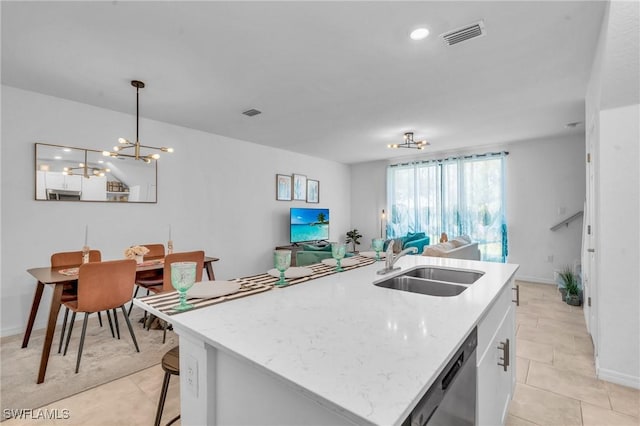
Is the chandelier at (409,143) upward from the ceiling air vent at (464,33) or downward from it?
downward

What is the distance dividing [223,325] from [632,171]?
9.32 feet

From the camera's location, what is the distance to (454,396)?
95 cm

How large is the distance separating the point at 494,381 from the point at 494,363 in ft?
0.29

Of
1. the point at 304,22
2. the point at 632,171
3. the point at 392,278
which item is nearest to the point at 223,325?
the point at 392,278

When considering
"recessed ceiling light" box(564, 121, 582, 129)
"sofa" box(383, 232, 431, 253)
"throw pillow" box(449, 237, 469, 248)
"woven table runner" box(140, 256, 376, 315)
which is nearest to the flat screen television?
"sofa" box(383, 232, 431, 253)

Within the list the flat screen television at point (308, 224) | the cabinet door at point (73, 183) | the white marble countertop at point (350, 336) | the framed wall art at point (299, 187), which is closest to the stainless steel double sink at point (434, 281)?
the white marble countertop at point (350, 336)

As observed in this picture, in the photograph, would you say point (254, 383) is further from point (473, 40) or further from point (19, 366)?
point (19, 366)

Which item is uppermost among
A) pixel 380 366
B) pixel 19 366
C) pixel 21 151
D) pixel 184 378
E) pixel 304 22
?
pixel 304 22

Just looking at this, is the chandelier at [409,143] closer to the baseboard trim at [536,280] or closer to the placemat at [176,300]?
the baseboard trim at [536,280]

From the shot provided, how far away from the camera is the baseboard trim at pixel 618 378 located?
2137 millimetres

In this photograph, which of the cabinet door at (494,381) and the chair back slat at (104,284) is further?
the chair back slat at (104,284)

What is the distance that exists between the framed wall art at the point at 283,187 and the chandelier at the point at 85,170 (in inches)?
111

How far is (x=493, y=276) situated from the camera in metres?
1.72

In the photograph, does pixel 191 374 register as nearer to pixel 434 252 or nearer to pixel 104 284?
pixel 104 284
